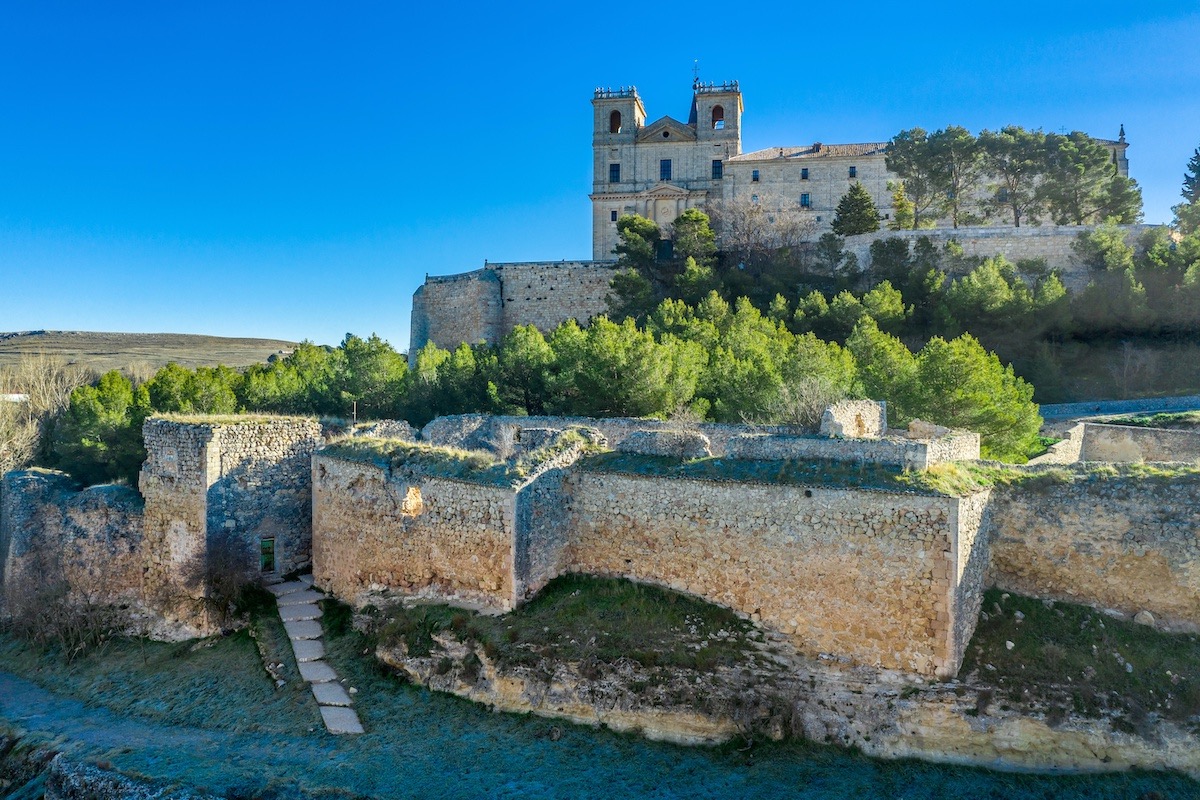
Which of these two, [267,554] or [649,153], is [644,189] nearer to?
[649,153]

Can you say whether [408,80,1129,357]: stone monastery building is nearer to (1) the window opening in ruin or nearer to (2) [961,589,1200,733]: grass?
(1) the window opening in ruin

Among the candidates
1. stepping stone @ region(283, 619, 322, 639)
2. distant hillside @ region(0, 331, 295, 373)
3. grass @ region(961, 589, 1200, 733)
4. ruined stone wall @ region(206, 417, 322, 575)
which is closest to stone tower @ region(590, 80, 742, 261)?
distant hillside @ region(0, 331, 295, 373)

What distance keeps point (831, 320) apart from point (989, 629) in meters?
23.7

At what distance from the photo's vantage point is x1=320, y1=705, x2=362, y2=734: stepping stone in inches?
379

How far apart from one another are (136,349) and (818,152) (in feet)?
143

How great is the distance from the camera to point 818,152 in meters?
46.6

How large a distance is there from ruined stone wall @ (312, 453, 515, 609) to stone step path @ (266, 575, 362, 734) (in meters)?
0.45

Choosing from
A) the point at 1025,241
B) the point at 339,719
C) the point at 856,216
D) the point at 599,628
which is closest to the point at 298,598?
the point at 339,719

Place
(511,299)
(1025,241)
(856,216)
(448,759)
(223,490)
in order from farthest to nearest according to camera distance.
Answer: (511,299) → (856,216) → (1025,241) → (223,490) → (448,759)

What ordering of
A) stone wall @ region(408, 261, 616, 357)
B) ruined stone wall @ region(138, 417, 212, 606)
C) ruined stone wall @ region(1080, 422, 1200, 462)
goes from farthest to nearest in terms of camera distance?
stone wall @ region(408, 261, 616, 357) → ruined stone wall @ region(1080, 422, 1200, 462) → ruined stone wall @ region(138, 417, 212, 606)

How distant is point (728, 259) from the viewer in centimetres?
4109

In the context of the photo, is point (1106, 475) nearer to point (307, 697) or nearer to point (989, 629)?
point (989, 629)

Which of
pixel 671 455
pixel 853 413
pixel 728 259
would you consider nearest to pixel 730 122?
pixel 728 259

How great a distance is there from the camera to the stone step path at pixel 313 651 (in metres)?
9.91
